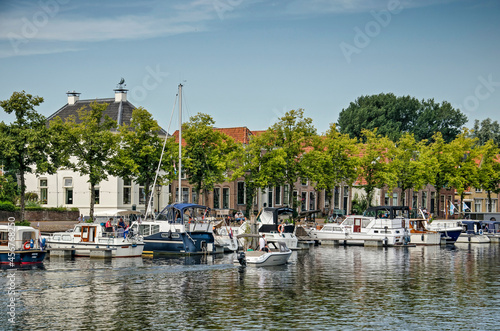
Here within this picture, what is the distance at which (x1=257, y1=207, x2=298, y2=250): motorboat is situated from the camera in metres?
64.9

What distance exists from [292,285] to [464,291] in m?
10.1

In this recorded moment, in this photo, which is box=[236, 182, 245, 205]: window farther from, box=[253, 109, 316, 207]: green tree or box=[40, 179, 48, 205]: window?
box=[40, 179, 48, 205]: window

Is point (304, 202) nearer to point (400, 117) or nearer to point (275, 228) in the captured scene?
point (275, 228)

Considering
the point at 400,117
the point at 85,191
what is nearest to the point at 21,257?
the point at 85,191

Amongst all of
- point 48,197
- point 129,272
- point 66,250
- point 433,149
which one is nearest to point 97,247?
point 66,250

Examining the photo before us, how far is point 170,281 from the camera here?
4025cm

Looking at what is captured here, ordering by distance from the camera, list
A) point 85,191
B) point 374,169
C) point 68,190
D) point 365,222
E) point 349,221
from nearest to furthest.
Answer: point 365,222, point 349,221, point 85,191, point 68,190, point 374,169

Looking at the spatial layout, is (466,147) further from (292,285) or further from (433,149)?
(292,285)

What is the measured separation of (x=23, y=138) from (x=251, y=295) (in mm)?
35133

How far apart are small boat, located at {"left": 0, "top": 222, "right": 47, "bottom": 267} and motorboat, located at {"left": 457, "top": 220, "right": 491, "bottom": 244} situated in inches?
2239

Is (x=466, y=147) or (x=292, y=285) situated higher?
(x=466, y=147)

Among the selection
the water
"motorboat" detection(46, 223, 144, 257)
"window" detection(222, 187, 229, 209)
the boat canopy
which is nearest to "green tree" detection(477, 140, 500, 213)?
"window" detection(222, 187, 229, 209)

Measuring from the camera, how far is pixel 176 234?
56281mm

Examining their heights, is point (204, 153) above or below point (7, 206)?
above
